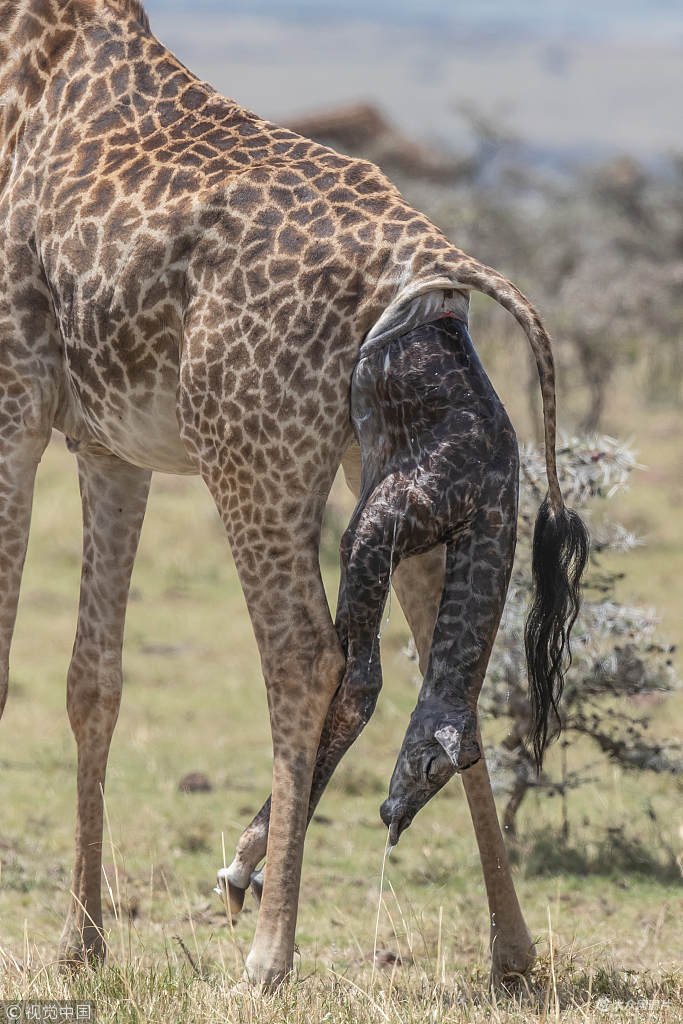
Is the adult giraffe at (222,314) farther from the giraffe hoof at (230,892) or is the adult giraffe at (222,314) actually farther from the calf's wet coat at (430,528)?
the giraffe hoof at (230,892)

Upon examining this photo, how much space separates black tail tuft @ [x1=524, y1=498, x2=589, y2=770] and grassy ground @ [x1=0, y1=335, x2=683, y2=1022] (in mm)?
667

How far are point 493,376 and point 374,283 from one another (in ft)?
49.6

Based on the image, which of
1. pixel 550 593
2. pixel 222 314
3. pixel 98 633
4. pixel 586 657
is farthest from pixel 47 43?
pixel 586 657

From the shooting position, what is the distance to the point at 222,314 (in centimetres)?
329

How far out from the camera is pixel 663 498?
13195 millimetres

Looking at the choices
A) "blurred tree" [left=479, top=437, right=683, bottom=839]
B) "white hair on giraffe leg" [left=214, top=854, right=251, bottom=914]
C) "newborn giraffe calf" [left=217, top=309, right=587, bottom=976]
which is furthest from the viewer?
"blurred tree" [left=479, top=437, right=683, bottom=839]

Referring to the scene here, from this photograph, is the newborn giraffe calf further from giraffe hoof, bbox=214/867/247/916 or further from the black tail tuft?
the black tail tuft

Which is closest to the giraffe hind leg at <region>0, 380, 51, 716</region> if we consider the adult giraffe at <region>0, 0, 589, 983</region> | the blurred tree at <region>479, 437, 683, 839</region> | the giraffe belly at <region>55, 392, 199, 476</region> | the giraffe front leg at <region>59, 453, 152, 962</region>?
the adult giraffe at <region>0, 0, 589, 983</region>

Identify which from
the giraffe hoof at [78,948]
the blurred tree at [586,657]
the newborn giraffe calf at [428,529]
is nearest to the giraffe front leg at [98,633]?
the giraffe hoof at [78,948]

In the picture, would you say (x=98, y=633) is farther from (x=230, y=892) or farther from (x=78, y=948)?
(x=230, y=892)

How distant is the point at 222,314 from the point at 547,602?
53.6 inches

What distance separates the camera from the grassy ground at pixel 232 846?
11.4 ft

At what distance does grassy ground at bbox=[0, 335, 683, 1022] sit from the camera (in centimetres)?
347

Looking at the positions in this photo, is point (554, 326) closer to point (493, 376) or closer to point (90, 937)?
point (493, 376)
